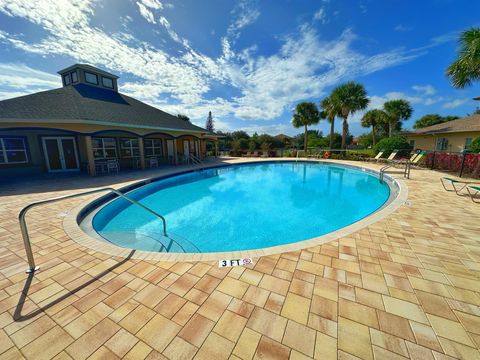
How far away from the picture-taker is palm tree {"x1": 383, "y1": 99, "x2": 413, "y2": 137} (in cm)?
2589

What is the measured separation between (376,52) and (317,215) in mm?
12768

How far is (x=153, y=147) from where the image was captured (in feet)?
53.4

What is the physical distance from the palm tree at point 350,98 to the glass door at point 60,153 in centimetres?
2392

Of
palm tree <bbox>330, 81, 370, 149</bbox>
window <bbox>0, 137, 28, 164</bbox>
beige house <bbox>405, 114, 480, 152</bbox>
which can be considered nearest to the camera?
window <bbox>0, 137, 28, 164</bbox>

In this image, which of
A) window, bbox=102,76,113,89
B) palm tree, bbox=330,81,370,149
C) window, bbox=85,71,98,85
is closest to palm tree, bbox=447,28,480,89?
palm tree, bbox=330,81,370,149

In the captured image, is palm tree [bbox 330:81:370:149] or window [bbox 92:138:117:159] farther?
palm tree [bbox 330:81:370:149]

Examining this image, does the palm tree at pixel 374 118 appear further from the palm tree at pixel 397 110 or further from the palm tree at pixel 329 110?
the palm tree at pixel 329 110

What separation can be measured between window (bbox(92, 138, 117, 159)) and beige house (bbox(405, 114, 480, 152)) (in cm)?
2731

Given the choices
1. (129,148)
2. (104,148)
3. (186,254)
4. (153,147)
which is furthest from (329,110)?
(186,254)

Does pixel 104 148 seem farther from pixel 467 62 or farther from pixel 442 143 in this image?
pixel 442 143

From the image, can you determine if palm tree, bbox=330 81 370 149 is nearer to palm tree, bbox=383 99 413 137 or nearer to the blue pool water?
palm tree, bbox=383 99 413 137

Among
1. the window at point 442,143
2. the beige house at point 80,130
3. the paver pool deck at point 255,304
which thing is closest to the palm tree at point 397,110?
the window at point 442,143

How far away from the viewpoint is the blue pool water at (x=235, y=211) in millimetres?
5297

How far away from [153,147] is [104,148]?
3799 mm
